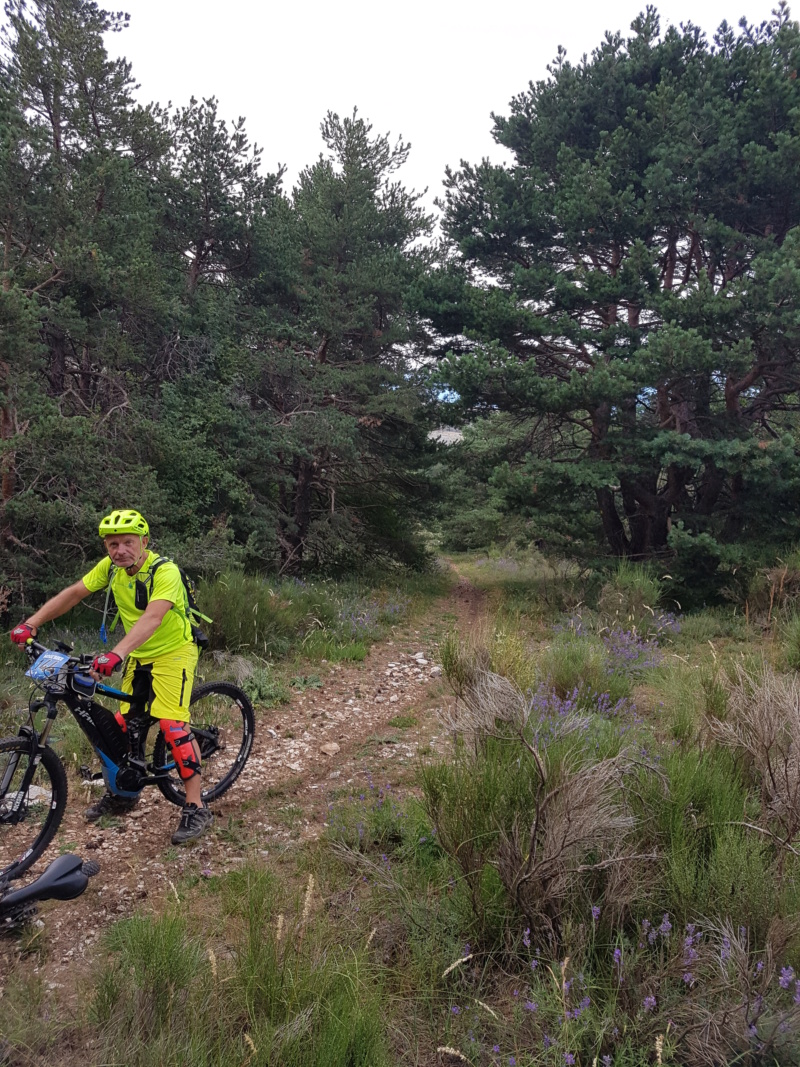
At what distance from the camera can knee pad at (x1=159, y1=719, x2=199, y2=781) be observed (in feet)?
12.1

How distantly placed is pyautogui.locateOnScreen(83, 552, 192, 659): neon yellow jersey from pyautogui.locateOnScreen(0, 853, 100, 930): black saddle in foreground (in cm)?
115

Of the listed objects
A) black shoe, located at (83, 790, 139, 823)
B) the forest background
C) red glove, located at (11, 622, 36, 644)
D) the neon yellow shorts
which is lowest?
black shoe, located at (83, 790, 139, 823)

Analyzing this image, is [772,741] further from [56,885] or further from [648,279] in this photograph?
[648,279]

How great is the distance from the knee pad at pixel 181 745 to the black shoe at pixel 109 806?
0.62m

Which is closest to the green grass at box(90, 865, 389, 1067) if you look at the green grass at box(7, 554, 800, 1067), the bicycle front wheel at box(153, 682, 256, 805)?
the green grass at box(7, 554, 800, 1067)

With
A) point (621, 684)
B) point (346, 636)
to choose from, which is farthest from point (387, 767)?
point (346, 636)

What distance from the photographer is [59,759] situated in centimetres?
349

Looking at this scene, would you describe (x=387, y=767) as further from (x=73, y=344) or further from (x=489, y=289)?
(x=489, y=289)

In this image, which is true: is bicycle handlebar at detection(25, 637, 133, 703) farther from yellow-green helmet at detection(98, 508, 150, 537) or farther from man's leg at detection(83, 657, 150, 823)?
yellow-green helmet at detection(98, 508, 150, 537)

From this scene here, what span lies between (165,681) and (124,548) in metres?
0.94

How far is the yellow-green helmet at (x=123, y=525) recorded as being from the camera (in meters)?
3.33

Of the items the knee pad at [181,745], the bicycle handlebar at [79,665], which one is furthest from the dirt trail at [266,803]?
the bicycle handlebar at [79,665]

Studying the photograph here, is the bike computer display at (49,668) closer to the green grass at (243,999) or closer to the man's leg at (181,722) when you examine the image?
the man's leg at (181,722)

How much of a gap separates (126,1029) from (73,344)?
31.8 ft
